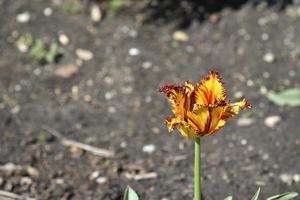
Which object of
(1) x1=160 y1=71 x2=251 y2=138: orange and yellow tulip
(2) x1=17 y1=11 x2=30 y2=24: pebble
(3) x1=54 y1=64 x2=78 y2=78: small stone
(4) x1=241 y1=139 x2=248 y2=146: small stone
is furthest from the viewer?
(2) x1=17 y1=11 x2=30 y2=24: pebble

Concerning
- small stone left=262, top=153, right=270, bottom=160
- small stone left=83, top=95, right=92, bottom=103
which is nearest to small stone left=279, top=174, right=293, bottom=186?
small stone left=262, top=153, right=270, bottom=160

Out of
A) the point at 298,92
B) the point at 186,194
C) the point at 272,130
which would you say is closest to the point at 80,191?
the point at 186,194

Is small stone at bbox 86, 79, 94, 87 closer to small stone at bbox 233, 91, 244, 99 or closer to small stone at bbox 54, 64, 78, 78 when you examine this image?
small stone at bbox 54, 64, 78, 78

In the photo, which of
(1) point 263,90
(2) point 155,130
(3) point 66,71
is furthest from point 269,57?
(3) point 66,71

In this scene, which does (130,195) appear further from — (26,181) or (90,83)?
(90,83)

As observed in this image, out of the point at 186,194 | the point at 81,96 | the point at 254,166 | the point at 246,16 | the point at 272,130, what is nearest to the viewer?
the point at 186,194

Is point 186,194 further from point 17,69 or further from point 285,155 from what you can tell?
point 17,69
